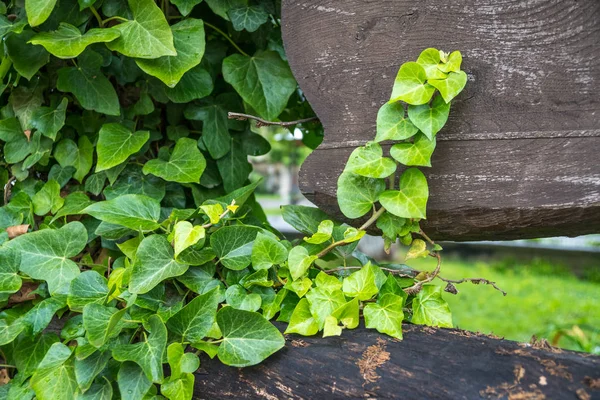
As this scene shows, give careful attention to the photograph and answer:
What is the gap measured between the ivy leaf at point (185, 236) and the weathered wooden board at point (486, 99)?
226 millimetres

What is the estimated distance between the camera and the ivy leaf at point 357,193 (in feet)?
3.01

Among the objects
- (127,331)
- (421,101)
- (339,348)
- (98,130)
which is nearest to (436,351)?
(339,348)

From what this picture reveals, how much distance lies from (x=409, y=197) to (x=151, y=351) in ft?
1.56

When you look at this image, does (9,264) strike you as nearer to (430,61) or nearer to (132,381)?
(132,381)

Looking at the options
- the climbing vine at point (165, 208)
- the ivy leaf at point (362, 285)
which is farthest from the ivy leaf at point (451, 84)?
the ivy leaf at point (362, 285)

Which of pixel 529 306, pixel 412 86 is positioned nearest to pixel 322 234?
pixel 412 86

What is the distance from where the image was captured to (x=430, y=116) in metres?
0.85

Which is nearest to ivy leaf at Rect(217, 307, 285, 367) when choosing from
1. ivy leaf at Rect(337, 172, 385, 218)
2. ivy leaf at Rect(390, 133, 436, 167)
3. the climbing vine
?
the climbing vine

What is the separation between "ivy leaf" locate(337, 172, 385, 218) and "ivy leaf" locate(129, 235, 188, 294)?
0.29m

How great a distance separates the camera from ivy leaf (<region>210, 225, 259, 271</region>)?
961 millimetres

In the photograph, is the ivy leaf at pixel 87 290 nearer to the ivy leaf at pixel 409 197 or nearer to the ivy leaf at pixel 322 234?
the ivy leaf at pixel 322 234

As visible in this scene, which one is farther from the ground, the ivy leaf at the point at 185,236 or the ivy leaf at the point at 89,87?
the ivy leaf at the point at 89,87

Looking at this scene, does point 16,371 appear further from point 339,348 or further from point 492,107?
point 492,107

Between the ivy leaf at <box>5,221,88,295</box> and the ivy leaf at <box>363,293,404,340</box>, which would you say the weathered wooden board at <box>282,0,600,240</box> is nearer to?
the ivy leaf at <box>363,293,404,340</box>
